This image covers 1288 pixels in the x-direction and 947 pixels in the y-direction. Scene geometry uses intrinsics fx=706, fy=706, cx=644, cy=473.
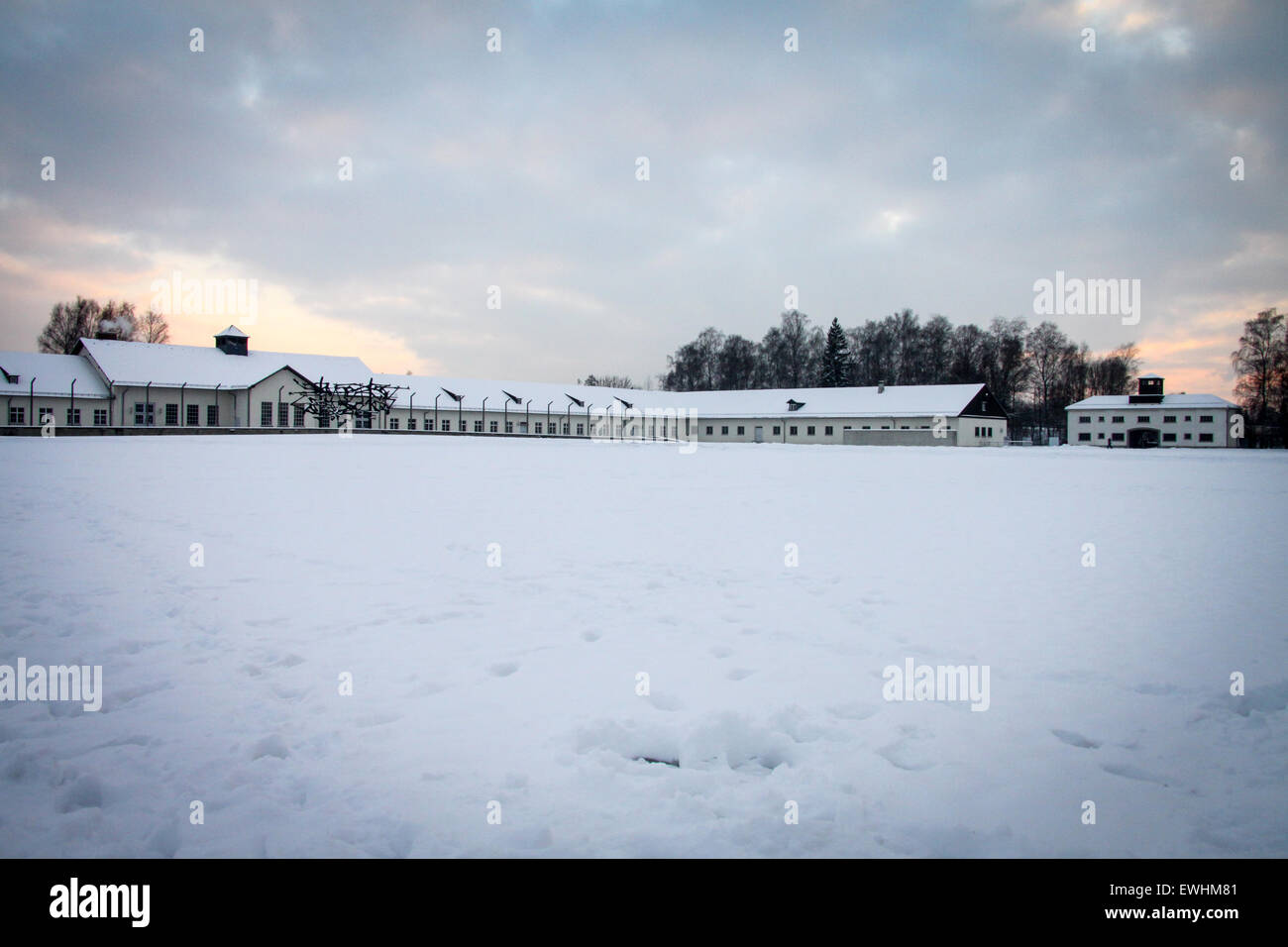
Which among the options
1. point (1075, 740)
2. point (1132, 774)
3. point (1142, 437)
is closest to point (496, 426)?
point (1075, 740)

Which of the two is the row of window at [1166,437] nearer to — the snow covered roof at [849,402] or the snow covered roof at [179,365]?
the snow covered roof at [849,402]

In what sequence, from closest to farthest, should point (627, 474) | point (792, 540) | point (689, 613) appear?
1. point (689, 613)
2. point (792, 540)
3. point (627, 474)

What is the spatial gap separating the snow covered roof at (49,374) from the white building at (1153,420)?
317ft

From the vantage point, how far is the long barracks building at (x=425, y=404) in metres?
54.1

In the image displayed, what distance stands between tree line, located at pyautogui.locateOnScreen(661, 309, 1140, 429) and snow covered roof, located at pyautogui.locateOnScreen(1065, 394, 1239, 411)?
10467 millimetres

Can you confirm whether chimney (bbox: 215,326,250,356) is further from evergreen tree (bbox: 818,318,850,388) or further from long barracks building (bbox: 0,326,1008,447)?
evergreen tree (bbox: 818,318,850,388)

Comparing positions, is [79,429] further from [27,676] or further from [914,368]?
[914,368]

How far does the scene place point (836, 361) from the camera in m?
89.0

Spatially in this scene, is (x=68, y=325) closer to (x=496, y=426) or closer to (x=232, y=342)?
(x=232, y=342)

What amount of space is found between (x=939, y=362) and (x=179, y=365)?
8443 centimetres

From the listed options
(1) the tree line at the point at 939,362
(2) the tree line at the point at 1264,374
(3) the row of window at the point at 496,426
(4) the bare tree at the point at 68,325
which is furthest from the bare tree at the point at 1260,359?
(4) the bare tree at the point at 68,325

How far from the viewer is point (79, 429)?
4159cm
